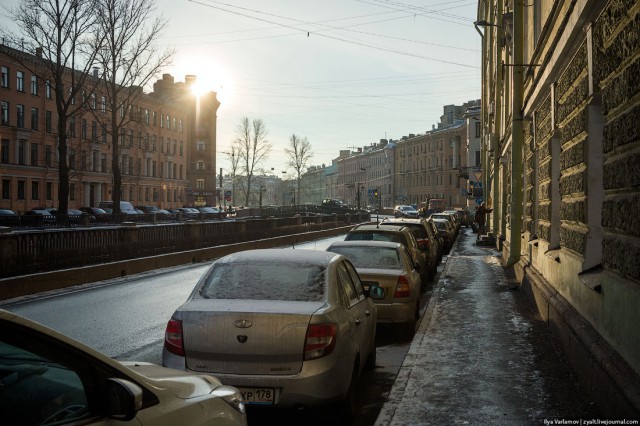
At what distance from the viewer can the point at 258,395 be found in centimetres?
570

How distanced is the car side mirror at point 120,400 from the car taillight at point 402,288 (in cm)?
801

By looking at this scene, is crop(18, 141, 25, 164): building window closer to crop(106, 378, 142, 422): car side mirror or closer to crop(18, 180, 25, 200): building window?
crop(18, 180, 25, 200): building window

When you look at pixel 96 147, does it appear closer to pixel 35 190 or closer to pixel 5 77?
pixel 35 190

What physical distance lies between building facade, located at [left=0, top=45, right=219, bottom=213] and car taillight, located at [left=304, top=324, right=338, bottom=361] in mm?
34058

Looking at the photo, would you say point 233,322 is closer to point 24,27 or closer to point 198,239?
point 198,239

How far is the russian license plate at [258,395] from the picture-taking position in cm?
568

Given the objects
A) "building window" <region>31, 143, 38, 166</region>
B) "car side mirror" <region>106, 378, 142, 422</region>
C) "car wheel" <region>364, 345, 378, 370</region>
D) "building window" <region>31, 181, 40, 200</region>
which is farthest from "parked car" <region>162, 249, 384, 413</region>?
"building window" <region>31, 143, 38, 166</region>

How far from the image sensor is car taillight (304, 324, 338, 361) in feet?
18.8

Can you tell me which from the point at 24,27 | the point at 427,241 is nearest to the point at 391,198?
the point at 24,27

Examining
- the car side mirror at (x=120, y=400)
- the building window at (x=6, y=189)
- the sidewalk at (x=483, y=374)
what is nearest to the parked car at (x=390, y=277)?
the sidewalk at (x=483, y=374)

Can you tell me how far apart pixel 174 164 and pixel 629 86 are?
299 ft

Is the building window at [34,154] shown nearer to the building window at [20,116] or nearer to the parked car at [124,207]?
the building window at [20,116]

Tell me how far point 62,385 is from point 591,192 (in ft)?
22.1

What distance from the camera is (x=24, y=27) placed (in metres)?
38.1
